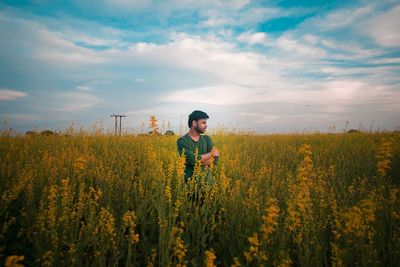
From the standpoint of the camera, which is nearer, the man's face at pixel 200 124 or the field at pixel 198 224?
the field at pixel 198 224

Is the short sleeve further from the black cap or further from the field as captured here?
the field

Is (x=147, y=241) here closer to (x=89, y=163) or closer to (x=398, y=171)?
(x=89, y=163)

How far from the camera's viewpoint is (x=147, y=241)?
3029 mm

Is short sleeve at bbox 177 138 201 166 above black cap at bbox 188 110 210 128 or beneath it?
beneath

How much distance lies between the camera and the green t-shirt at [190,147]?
4.38m

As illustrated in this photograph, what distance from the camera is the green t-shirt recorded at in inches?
173

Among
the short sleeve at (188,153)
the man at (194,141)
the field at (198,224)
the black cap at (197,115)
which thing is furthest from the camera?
the black cap at (197,115)

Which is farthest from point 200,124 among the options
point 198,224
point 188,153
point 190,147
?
point 198,224

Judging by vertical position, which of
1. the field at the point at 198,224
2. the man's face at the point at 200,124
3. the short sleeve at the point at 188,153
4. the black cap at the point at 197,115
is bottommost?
the field at the point at 198,224

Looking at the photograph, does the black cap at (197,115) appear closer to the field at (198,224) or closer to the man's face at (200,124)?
the man's face at (200,124)

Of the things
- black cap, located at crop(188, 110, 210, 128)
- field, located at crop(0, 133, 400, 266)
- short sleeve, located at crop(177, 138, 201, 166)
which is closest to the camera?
field, located at crop(0, 133, 400, 266)

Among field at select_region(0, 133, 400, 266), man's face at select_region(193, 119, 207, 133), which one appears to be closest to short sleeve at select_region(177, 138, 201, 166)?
man's face at select_region(193, 119, 207, 133)

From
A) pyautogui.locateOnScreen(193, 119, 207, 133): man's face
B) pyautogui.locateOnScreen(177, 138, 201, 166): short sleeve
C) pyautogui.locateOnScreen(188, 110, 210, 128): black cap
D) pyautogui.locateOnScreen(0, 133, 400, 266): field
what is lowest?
pyautogui.locateOnScreen(0, 133, 400, 266): field

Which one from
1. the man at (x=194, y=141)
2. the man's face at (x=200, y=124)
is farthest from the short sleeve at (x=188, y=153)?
the man's face at (x=200, y=124)
